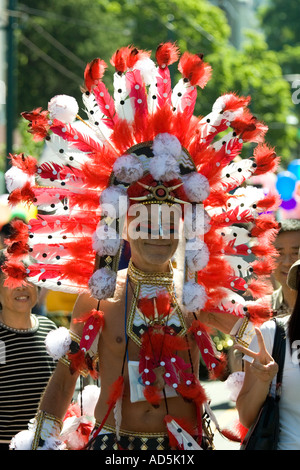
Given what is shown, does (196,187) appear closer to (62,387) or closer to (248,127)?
(248,127)

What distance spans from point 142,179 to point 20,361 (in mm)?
1382

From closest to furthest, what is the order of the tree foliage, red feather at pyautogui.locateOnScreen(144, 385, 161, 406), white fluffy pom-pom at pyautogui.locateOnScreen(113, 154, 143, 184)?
red feather at pyautogui.locateOnScreen(144, 385, 161, 406)
white fluffy pom-pom at pyautogui.locateOnScreen(113, 154, 143, 184)
the tree foliage

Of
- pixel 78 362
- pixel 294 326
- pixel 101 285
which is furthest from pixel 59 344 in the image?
pixel 294 326

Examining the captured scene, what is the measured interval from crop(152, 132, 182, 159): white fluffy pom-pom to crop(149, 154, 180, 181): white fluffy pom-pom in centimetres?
2

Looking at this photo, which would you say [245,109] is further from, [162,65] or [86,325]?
[86,325]

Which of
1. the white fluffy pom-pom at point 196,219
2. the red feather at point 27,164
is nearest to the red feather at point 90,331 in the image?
the white fluffy pom-pom at point 196,219

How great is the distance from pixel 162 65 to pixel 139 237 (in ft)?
2.55

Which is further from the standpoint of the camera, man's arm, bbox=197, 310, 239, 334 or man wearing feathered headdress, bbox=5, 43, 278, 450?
man's arm, bbox=197, 310, 239, 334

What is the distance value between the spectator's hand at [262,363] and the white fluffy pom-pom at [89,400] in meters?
0.93

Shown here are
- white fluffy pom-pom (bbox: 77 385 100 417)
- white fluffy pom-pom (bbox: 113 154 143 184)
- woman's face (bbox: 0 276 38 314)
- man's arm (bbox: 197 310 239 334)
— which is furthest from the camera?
woman's face (bbox: 0 276 38 314)

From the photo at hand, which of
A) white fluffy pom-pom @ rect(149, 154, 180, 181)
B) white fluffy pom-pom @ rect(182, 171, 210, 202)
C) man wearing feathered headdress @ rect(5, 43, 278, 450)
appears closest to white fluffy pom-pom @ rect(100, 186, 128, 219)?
man wearing feathered headdress @ rect(5, 43, 278, 450)

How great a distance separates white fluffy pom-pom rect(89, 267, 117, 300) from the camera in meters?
3.72

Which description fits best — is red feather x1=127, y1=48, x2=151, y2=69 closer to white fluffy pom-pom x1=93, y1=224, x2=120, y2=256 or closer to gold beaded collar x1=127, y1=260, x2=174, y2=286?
white fluffy pom-pom x1=93, y1=224, x2=120, y2=256

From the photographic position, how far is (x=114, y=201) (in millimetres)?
3734
